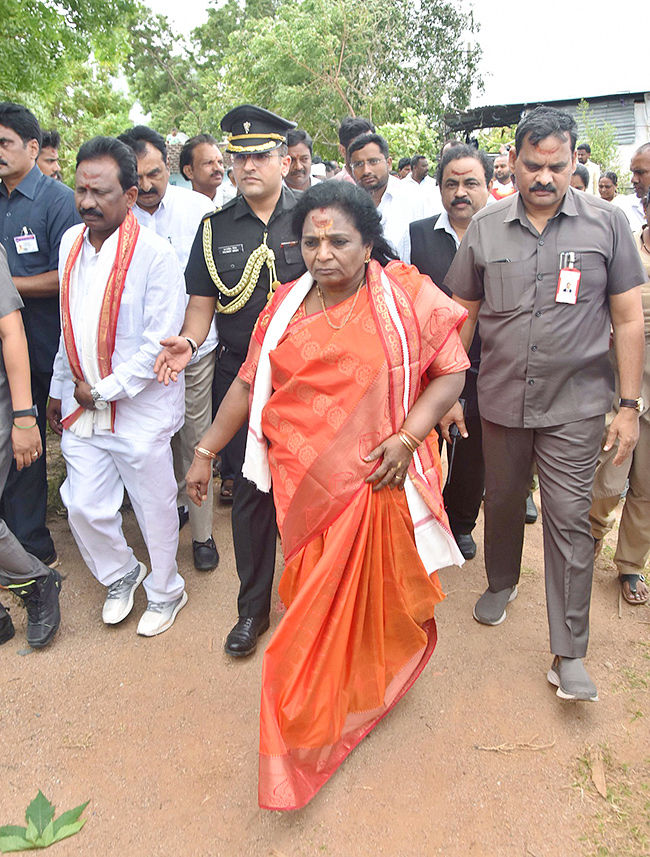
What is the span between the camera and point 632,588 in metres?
3.63

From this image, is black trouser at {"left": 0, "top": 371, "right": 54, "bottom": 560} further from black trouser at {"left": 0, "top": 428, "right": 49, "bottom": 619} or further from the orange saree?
the orange saree

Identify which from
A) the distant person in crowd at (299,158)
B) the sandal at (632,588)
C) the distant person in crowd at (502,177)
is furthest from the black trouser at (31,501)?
the distant person in crowd at (502,177)

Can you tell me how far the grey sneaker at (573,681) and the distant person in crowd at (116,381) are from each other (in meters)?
1.84

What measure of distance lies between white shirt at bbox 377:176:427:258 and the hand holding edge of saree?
6.91ft

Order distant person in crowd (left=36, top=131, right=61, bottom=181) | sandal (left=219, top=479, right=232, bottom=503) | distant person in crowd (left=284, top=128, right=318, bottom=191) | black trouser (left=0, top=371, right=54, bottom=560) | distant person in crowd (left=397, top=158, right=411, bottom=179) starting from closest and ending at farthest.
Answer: black trouser (left=0, top=371, right=54, bottom=560), sandal (left=219, top=479, right=232, bottom=503), distant person in crowd (left=36, top=131, right=61, bottom=181), distant person in crowd (left=284, top=128, right=318, bottom=191), distant person in crowd (left=397, top=158, right=411, bottom=179)

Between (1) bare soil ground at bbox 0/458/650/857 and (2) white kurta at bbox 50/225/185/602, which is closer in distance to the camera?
(1) bare soil ground at bbox 0/458/650/857

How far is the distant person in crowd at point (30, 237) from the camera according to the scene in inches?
143

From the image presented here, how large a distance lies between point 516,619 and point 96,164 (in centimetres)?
293

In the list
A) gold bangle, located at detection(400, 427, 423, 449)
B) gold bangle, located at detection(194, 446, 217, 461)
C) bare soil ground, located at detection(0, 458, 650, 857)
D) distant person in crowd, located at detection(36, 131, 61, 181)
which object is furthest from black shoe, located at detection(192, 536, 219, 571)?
distant person in crowd, located at detection(36, 131, 61, 181)

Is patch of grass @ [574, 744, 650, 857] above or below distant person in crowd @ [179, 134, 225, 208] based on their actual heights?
below

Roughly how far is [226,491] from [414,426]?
8.40ft

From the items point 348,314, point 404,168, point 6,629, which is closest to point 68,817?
point 6,629

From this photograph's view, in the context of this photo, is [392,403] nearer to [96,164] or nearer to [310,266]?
[310,266]

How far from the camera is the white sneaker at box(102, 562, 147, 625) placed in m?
3.46
